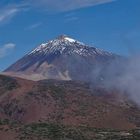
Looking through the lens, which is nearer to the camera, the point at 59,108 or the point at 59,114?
the point at 59,114

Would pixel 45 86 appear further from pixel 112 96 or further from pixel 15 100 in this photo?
pixel 112 96

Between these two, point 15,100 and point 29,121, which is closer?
point 29,121

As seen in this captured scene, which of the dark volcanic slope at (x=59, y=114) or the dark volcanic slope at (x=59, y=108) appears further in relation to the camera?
the dark volcanic slope at (x=59, y=108)

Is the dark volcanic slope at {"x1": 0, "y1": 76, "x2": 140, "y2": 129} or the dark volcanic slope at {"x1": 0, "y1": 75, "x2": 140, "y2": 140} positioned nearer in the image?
the dark volcanic slope at {"x1": 0, "y1": 75, "x2": 140, "y2": 140}

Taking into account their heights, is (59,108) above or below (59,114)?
above

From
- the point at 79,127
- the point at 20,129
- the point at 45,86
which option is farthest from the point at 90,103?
the point at 20,129

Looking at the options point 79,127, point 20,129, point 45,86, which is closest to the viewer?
point 20,129

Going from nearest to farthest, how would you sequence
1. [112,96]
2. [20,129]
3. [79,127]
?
1. [20,129]
2. [79,127]
3. [112,96]

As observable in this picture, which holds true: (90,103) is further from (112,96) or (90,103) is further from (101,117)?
(112,96)

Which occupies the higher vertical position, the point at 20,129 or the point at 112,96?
the point at 112,96

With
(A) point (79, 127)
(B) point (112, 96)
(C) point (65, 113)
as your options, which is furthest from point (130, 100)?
(A) point (79, 127)
